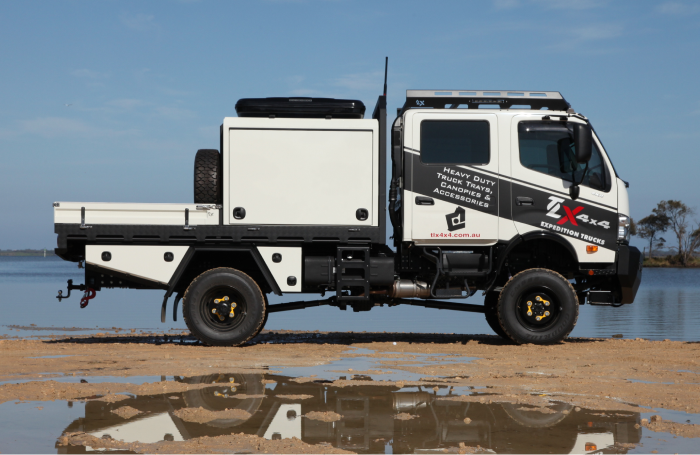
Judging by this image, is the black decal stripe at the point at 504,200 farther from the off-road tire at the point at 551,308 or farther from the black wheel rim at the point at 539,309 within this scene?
the black wheel rim at the point at 539,309

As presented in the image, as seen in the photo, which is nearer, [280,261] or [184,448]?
[184,448]

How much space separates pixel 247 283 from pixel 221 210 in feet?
3.47

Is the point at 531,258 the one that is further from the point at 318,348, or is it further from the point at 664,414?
the point at 664,414

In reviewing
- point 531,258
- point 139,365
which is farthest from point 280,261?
point 531,258

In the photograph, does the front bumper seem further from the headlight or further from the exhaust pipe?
the exhaust pipe

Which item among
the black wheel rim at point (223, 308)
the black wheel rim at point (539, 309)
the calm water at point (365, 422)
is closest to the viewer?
the calm water at point (365, 422)

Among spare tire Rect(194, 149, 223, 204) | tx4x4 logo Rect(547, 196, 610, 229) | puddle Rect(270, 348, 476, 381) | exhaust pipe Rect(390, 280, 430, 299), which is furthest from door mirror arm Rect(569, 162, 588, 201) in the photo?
spare tire Rect(194, 149, 223, 204)

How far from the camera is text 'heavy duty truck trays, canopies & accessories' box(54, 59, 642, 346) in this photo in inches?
377

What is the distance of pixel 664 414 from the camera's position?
5.46m

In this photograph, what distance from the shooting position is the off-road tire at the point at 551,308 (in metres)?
9.76

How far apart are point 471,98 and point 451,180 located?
51.1 inches

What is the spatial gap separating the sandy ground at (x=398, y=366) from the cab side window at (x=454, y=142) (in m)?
2.64

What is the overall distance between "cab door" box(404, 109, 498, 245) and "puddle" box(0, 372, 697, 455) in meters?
3.71

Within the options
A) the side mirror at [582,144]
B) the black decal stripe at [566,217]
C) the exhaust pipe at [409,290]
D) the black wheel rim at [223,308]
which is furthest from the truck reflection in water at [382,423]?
the side mirror at [582,144]
